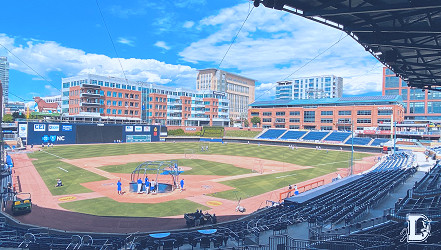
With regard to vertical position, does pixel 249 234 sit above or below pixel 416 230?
below

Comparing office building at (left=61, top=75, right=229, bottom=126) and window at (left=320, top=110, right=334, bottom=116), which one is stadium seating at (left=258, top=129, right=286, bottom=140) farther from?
office building at (left=61, top=75, right=229, bottom=126)

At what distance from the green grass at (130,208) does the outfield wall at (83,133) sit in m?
55.1

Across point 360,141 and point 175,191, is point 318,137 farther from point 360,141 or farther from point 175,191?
point 175,191

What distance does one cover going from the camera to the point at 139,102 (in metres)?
102

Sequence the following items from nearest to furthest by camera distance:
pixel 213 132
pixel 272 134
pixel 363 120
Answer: pixel 363 120 < pixel 272 134 < pixel 213 132

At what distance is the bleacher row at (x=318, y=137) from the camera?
7901 centimetres

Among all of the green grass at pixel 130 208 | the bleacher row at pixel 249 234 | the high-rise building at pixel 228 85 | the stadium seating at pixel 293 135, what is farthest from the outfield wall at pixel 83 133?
the high-rise building at pixel 228 85

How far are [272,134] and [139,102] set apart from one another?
47.2m

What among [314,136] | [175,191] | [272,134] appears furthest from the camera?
[272,134]

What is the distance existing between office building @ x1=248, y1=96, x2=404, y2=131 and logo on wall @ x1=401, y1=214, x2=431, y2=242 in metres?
72.0

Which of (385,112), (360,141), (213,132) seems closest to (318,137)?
(360,141)

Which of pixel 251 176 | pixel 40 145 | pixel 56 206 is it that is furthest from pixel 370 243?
pixel 40 145

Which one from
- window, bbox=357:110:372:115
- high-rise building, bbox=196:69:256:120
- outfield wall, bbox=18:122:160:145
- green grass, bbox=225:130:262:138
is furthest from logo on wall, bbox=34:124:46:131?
high-rise building, bbox=196:69:256:120

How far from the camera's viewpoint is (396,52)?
2009 cm
